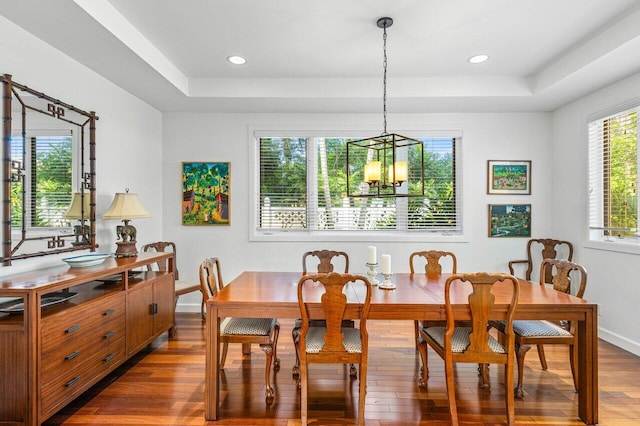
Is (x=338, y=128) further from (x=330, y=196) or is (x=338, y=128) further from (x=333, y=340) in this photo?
(x=333, y=340)

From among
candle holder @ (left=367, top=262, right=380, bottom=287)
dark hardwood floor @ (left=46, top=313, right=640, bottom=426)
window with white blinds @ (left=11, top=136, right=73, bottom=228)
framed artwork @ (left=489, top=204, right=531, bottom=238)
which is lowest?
dark hardwood floor @ (left=46, top=313, right=640, bottom=426)

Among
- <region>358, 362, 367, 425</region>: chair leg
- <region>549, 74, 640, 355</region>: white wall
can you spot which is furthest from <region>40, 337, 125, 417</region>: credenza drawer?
<region>549, 74, 640, 355</region>: white wall

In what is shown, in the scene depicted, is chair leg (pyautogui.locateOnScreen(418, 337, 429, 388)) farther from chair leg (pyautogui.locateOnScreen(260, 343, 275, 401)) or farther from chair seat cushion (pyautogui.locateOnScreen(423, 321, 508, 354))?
chair leg (pyautogui.locateOnScreen(260, 343, 275, 401))

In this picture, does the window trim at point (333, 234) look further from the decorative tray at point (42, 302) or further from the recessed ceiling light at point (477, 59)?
the decorative tray at point (42, 302)

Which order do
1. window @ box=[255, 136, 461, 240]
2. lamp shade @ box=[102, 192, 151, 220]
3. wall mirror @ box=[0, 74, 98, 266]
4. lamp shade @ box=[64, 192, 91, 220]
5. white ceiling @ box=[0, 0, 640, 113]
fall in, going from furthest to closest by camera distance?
window @ box=[255, 136, 461, 240], lamp shade @ box=[102, 192, 151, 220], lamp shade @ box=[64, 192, 91, 220], white ceiling @ box=[0, 0, 640, 113], wall mirror @ box=[0, 74, 98, 266]

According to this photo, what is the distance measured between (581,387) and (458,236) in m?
2.26

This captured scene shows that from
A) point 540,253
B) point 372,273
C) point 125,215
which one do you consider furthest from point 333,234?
point 540,253

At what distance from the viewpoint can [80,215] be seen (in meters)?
2.84

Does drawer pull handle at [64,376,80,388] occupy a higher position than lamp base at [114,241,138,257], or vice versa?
lamp base at [114,241,138,257]

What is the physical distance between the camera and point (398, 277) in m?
2.90

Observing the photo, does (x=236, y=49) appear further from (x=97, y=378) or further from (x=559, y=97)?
(x=559, y=97)

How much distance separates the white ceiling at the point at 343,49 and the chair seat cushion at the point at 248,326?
2199 mm

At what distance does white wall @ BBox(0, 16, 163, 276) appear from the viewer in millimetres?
2299

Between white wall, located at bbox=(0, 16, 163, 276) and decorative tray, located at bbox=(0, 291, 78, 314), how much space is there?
28cm
